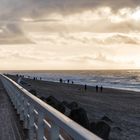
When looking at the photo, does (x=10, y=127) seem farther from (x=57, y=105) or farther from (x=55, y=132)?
(x=55, y=132)

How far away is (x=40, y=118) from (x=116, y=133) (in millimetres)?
12409

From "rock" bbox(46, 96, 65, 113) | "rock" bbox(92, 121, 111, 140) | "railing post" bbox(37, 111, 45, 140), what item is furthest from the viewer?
"rock" bbox(46, 96, 65, 113)

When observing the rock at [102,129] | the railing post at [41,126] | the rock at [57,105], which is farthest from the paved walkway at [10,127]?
the railing post at [41,126]

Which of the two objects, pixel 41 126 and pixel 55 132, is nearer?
pixel 55 132

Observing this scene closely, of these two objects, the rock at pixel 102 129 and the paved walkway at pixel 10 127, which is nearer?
the paved walkway at pixel 10 127

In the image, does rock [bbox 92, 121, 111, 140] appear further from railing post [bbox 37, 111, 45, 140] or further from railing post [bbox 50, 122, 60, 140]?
railing post [bbox 50, 122, 60, 140]

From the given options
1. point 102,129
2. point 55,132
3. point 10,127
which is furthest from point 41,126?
point 102,129

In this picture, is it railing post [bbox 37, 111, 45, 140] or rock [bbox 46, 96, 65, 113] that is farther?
rock [bbox 46, 96, 65, 113]

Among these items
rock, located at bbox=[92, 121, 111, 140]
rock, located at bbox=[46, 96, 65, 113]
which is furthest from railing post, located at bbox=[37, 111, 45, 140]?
rock, located at bbox=[46, 96, 65, 113]

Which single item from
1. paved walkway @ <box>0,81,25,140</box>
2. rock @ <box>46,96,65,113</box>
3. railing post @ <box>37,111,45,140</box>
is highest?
railing post @ <box>37,111,45,140</box>

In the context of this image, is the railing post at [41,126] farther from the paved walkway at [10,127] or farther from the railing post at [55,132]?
the paved walkway at [10,127]

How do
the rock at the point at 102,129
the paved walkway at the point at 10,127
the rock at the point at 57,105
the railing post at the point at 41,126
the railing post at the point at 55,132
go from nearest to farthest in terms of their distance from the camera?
the railing post at the point at 55,132
the railing post at the point at 41,126
the paved walkway at the point at 10,127
the rock at the point at 102,129
the rock at the point at 57,105

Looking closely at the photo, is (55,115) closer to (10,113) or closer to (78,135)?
(78,135)

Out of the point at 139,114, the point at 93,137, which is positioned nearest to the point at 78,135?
the point at 93,137
